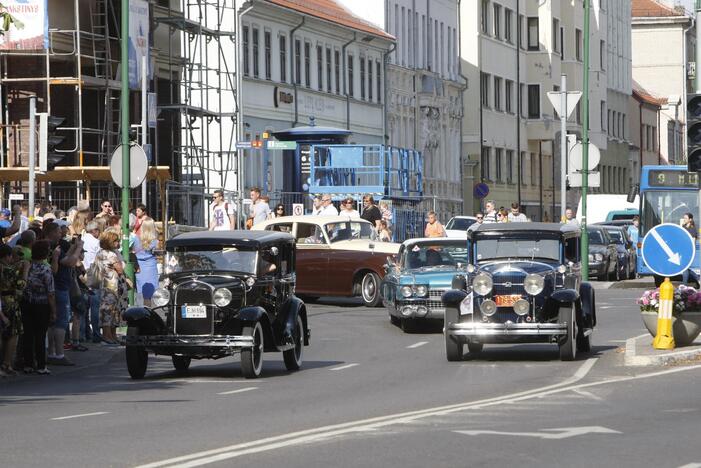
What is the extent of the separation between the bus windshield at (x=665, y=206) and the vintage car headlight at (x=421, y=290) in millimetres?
20040

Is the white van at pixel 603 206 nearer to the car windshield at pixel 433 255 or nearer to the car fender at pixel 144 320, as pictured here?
the car windshield at pixel 433 255

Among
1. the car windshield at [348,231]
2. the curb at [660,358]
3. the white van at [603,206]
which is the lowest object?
the curb at [660,358]

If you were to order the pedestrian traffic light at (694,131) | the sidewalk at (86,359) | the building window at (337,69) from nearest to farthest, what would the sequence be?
the sidewalk at (86,359) → the pedestrian traffic light at (694,131) → the building window at (337,69)

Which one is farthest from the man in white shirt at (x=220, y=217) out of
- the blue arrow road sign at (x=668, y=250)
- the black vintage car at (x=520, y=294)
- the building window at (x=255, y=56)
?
the building window at (x=255, y=56)

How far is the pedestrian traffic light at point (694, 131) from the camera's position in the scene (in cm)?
2359

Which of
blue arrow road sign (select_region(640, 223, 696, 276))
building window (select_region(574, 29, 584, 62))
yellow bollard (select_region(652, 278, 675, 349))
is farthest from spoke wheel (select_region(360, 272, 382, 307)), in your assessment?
building window (select_region(574, 29, 584, 62))

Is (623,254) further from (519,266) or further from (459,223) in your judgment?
(519,266)

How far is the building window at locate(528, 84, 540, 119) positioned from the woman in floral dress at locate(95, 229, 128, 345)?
72.4 meters

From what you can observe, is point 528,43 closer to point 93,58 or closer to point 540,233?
point 93,58

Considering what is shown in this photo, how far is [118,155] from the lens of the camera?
100ft

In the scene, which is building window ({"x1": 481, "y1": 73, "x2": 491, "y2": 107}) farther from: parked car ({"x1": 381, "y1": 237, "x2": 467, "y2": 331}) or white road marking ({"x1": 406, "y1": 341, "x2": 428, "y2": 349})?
white road marking ({"x1": 406, "y1": 341, "x2": 428, "y2": 349})

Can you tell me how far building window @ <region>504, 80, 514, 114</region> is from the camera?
93.9 meters

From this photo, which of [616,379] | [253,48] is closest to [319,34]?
[253,48]

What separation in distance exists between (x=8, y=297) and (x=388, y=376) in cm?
444
